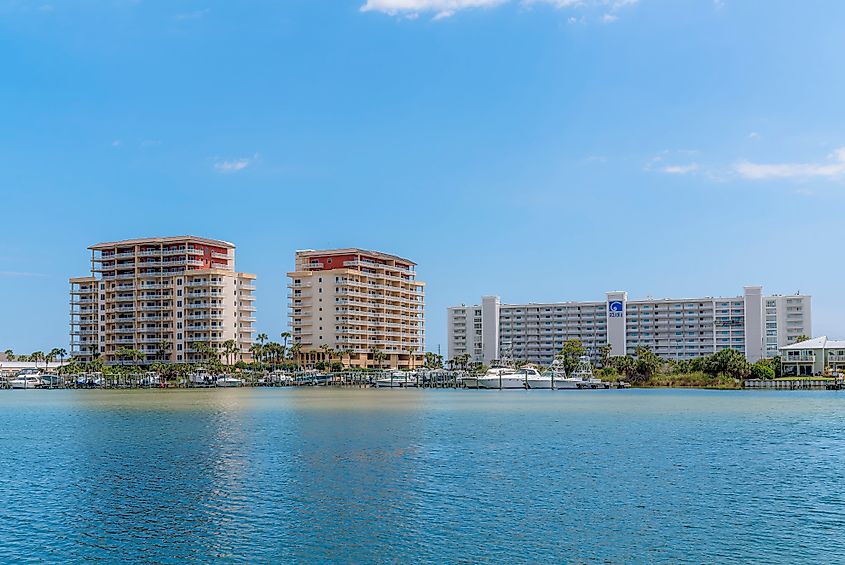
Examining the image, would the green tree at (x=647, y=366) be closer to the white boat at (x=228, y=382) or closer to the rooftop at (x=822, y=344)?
the rooftop at (x=822, y=344)

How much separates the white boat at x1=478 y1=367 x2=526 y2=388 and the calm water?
104077mm

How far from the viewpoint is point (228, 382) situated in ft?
639

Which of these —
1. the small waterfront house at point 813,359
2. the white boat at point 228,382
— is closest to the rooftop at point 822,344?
the small waterfront house at point 813,359

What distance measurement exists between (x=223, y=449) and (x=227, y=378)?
466ft

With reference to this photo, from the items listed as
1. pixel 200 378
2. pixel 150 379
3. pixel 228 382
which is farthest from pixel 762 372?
pixel 150 379

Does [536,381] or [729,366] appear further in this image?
[536,381]

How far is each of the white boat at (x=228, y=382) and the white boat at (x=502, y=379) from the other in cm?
5376

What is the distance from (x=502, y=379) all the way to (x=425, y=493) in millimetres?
142284

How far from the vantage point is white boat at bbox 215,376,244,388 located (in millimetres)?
193875

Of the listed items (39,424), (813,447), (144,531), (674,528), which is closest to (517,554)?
(674,528)

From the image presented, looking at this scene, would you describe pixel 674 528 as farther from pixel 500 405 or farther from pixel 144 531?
pixel 500 405

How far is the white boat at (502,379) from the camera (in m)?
180

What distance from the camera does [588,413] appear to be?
95062mm

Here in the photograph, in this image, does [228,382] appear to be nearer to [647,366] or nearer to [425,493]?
[647,366]
